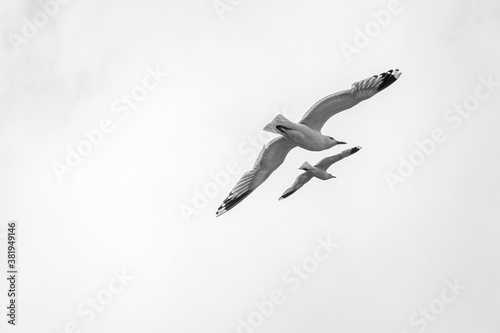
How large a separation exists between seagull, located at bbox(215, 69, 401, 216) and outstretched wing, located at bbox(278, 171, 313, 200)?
43.7 inches

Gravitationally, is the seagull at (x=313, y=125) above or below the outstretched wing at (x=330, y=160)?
above

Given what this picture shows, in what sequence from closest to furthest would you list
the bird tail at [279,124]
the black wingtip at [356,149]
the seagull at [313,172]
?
the bird tail at [279,124] → the black wingtip at [356,149] → the seagull at [313,172]

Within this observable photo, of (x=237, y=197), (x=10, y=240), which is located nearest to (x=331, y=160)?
(x=237, y=197)

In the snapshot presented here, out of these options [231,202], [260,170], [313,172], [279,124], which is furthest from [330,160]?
[279,124]

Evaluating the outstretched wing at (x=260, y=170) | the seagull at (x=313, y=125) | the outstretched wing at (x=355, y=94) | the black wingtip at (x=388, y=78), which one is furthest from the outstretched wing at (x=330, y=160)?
the black wingtip at (x=388, y=78)

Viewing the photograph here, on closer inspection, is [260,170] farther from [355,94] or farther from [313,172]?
[355,94]

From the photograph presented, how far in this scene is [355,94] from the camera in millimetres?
15617

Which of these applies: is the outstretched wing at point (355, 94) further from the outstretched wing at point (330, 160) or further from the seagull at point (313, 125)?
the outstretched wing at point (330, 160)

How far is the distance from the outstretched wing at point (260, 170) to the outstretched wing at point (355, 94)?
1.14m

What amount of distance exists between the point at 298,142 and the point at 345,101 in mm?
1228

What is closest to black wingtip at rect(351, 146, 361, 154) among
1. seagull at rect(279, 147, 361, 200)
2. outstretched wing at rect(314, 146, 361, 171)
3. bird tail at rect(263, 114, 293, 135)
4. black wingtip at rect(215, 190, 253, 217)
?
outstretched wing at rect(314, 146, 361, 171)

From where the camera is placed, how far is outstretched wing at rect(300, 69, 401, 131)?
51.2 feet

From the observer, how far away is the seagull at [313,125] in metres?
15.6

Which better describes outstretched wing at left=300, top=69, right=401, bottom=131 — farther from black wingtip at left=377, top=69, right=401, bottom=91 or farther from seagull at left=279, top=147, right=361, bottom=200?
seagull at left=279, top=147, right=361, bottom=200
